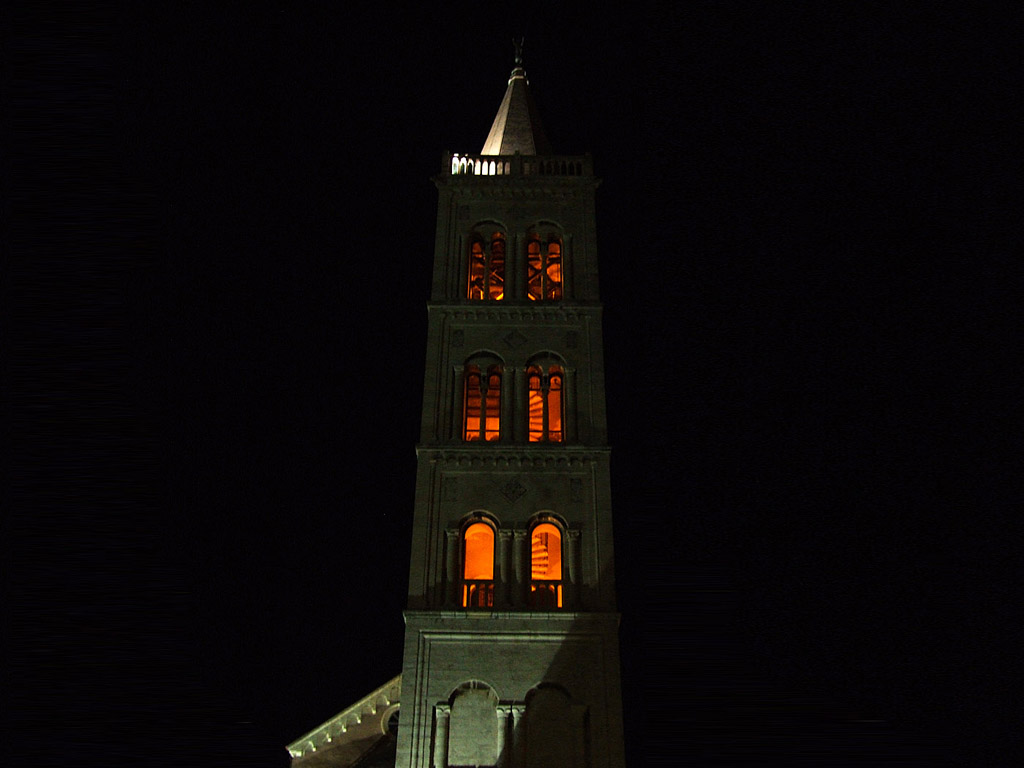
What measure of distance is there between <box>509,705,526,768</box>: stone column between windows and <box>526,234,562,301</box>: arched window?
11.7 m

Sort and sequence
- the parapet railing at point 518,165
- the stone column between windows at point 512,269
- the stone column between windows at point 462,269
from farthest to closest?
the parapet railing at point 518,165 < the stone column between windows at point 462,269 < the stone column between windows at point 512,269

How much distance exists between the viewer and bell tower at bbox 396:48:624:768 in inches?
980

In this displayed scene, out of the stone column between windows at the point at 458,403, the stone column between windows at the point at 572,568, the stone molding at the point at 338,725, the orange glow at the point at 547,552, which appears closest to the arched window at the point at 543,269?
the stone column between windows at the point at 458,403

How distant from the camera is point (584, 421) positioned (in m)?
29.0

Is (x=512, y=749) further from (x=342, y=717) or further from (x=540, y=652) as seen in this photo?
(x=342, y=717)

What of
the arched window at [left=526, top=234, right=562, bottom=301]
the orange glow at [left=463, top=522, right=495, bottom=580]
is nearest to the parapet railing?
the arched window at [left=526, top=234, right=562, bottom=301]

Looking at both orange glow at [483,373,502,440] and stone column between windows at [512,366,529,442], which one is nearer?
stone column between windows at [512,366,529,442]

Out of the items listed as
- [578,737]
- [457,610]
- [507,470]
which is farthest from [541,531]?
[578,737]

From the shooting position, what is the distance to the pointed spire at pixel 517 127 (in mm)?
36906

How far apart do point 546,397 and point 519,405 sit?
2.86 feet

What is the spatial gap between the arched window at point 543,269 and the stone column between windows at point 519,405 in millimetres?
2813

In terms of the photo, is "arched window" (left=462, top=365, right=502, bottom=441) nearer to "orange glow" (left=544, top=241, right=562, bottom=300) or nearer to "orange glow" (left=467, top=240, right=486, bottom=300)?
"orange glow" (left=467, top=240, right=486, bottom=300)

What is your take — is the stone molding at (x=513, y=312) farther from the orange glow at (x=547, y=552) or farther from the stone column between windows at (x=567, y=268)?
the orange glow at (x=547, y=552)

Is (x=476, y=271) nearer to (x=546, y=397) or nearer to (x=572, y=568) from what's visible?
(x=546, y=397)
